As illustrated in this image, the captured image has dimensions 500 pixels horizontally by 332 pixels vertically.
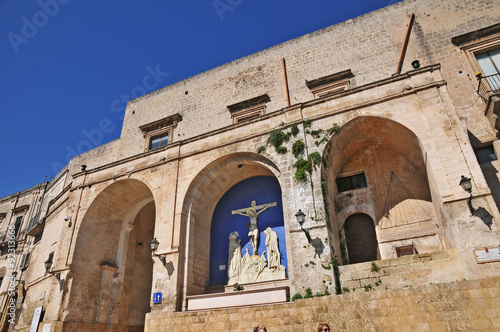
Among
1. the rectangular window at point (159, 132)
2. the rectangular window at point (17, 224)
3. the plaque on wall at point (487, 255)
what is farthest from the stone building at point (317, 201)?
the rectangular window at point (17, 224)

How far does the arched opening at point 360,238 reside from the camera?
35.3ft

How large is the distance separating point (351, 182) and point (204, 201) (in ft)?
17.9

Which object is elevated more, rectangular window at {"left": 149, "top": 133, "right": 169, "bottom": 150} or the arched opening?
rectangular window at {"left": 149, "top": 133, "right": 169, "bottom": 150}

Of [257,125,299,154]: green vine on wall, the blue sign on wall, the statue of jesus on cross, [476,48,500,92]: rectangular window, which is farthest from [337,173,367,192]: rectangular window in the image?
the blue sign on wall

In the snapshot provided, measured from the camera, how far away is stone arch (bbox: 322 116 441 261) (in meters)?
10.4

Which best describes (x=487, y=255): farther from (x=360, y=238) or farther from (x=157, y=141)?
(x=157, y=141)

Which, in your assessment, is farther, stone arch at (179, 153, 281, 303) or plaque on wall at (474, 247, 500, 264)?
stone arch at (179, 153, 281, 303)

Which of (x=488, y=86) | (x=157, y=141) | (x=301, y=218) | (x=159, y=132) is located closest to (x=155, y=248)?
(x=301, y=218)

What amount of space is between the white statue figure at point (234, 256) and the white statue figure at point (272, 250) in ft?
3.79

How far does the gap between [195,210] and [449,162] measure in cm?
816

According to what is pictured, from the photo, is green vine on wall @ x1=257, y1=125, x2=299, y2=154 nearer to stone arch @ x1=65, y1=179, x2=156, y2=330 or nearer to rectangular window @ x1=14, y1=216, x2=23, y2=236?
stone arch @ x1=65, y1=179, x2=156, y2=330

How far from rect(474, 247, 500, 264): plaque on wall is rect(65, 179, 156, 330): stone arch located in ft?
37.3

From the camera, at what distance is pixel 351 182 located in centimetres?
1190

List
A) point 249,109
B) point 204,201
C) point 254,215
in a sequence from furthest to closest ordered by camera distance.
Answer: point 249,109 < point 204,201 < point 254,215
